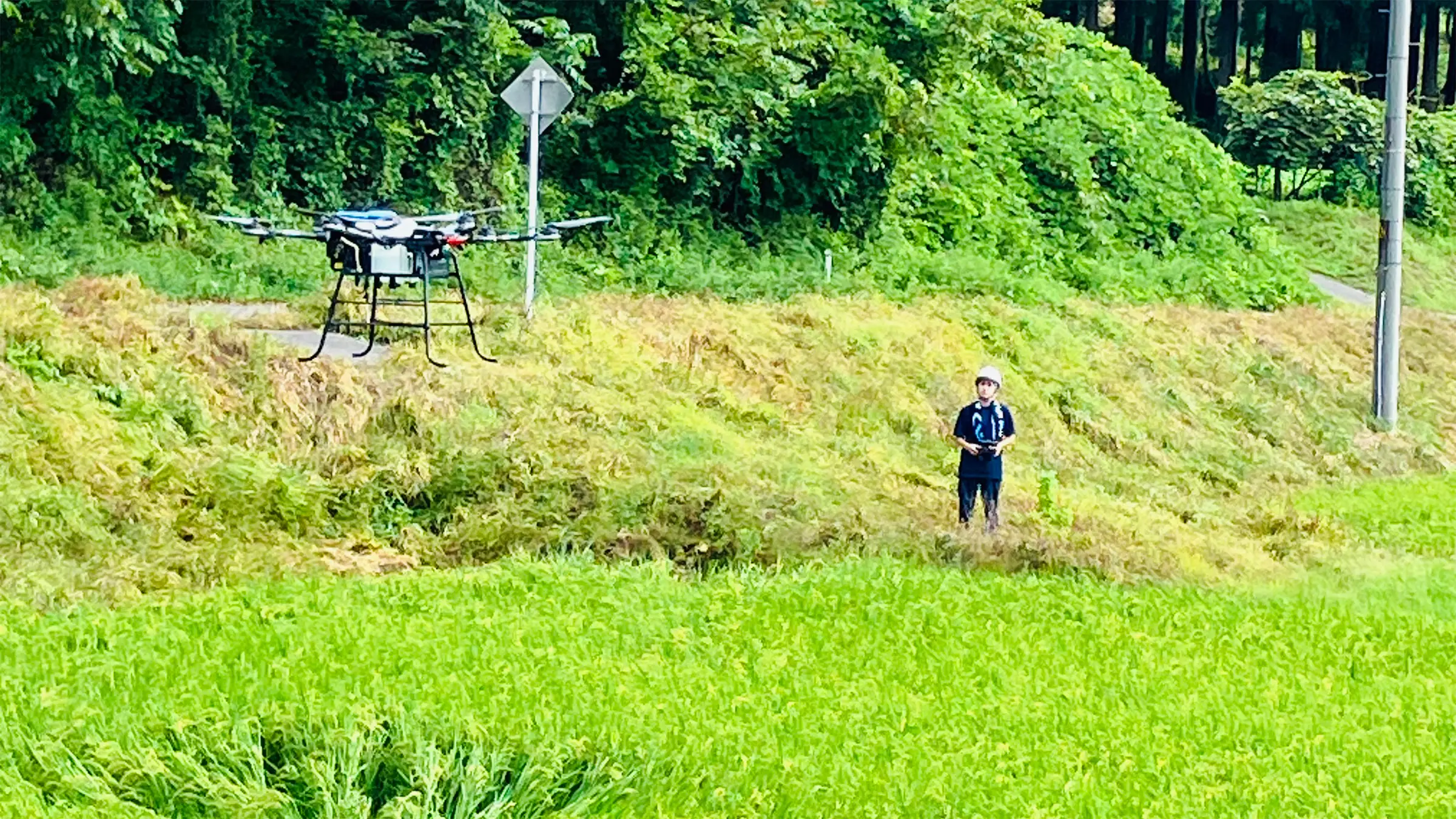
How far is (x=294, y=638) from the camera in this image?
7543mm

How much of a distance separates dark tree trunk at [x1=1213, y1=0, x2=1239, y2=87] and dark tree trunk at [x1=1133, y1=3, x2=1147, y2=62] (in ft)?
7.15

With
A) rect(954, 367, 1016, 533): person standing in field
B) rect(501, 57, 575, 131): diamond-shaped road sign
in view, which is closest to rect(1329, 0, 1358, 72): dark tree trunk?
rect(501, 57, 575, 131): diamond-shaped road sign

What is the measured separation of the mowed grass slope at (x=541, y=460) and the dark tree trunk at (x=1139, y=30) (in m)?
37.4

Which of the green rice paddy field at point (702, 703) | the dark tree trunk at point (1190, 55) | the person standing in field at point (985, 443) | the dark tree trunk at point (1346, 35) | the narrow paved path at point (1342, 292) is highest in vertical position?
the dark tree trunk at point (1346, 35)

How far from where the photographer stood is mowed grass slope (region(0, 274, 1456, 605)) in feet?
32.0

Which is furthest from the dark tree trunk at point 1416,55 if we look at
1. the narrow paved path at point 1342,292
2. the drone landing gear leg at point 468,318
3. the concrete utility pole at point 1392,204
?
the drone landing gear leg at point 468,318

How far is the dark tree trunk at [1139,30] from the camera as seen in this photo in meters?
53.3

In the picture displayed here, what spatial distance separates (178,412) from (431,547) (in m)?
1.74

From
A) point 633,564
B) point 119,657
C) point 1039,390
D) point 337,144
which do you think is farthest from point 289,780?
point 337,144

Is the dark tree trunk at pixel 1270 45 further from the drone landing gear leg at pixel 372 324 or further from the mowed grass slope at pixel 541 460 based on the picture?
the drone landing gear leg at pixel 372 324

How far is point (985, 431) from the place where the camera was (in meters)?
11.6

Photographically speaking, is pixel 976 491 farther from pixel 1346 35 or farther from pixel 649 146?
pixel 1346 35

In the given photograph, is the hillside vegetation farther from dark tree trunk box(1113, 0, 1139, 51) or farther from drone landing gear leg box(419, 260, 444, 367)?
dark tree trunk box(1113, 0, 1139, 51)

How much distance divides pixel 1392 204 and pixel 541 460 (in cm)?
1279
